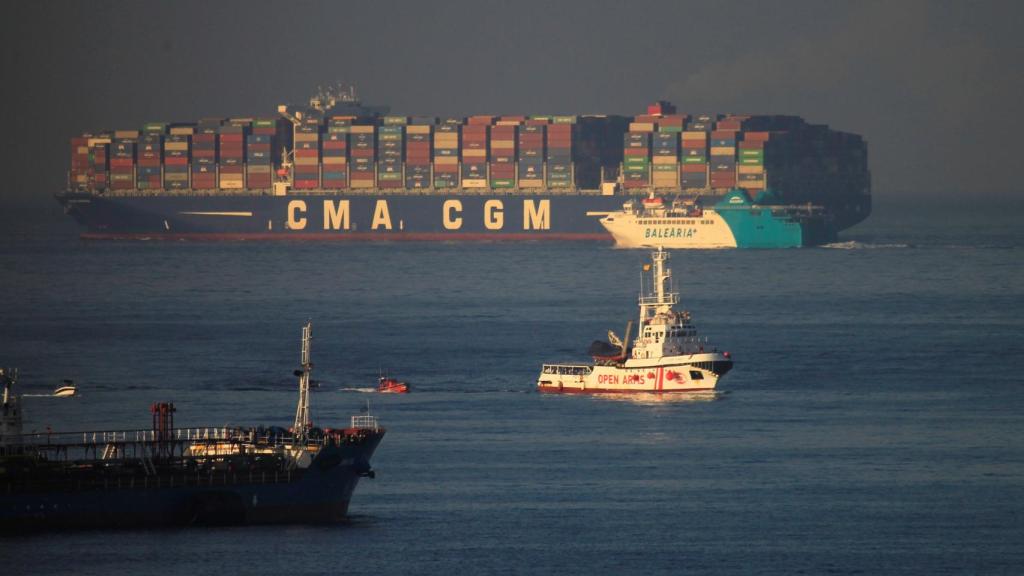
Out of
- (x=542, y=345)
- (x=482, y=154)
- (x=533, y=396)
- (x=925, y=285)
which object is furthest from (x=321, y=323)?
(x=482, y=154)

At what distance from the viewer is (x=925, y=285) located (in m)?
132

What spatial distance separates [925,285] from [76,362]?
6802cm

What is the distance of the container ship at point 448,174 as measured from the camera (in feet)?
586

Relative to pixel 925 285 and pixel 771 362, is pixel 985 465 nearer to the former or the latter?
pixel 771 362

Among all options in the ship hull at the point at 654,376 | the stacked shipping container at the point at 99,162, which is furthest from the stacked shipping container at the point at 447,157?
the ship hull at the point at 654,376

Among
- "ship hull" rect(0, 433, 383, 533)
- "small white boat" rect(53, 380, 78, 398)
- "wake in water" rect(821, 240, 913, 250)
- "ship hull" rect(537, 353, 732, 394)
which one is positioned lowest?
"ship hull" rect(0, 433, 383, 533)

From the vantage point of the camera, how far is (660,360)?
218 feet

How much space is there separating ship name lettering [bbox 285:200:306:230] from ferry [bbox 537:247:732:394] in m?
120

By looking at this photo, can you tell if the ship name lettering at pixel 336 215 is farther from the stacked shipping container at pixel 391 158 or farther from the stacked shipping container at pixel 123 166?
the stacked shipping container at pixel 123 166

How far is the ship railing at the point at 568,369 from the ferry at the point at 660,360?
0.42 meters

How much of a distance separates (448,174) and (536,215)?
351 inches

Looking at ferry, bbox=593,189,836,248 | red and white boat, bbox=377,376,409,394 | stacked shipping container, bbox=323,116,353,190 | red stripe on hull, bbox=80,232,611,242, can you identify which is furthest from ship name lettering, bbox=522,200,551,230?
red and white boat, bbox=377,376,409,394

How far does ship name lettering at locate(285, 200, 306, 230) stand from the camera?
185500 millimetres

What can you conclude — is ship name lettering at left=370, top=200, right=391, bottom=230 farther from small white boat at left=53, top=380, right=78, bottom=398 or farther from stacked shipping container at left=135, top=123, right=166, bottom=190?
small white boat at left=53, top=380, right=78, bottom=398
